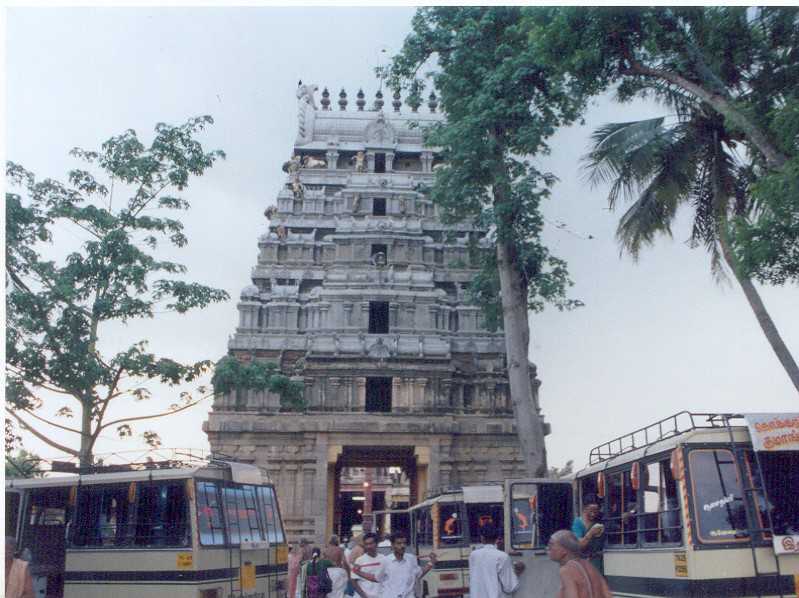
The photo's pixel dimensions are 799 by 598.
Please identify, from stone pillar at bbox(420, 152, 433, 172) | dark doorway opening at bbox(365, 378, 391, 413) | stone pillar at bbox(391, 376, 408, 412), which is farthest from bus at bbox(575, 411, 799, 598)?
stone pillar at bbox(420, 152, 433, 172)

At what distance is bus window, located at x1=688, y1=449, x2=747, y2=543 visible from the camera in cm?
963

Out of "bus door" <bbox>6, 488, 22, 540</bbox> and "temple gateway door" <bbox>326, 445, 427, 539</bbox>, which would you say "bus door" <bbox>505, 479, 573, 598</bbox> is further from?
"temple gateway door" <bbox>326, 445, 427, 539</bbox>

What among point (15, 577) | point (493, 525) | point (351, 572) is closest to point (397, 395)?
point (493, 525)

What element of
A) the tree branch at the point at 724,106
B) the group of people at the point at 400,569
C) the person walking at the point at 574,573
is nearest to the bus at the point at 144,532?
the group of people at the point at 400,569

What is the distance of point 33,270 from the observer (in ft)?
54.1

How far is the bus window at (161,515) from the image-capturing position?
13477 millimetres

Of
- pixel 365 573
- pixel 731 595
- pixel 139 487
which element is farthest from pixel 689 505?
pixel 139 487

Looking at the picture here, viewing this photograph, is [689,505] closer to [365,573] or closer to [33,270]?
[365,573]

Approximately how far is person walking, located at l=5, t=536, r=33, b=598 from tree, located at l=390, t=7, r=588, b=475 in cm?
1312

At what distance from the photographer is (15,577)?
9102 mm

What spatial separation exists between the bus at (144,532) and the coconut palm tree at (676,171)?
420 inches

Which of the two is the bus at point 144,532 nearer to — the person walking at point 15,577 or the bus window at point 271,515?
the bus window at point 271,515

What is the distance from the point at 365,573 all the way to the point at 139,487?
12.4 ft

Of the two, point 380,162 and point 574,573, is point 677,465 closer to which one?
point 574,573
